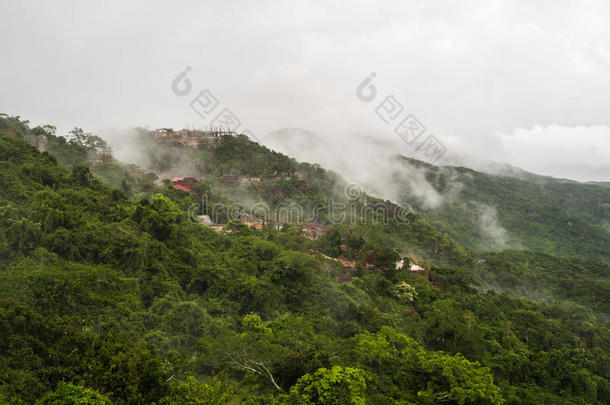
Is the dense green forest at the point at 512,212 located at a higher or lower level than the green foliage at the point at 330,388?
higher

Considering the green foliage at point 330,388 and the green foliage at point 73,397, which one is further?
the green foliage at point 330,388

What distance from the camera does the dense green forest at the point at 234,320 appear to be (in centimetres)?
769

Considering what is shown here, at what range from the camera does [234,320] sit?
13961mm

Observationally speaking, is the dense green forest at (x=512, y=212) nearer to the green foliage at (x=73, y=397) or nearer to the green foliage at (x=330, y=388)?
the green foliage at (x=330, y=388)

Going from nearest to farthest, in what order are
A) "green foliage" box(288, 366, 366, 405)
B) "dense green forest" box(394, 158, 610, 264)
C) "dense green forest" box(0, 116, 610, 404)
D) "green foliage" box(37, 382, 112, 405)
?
"green foliage" box(37, 382, 112, 405) < "dense green forest" box(0, 116, 610, 404) < "green foliage" box(288, 366, 366, 405) < "dense green forest" box(394, 158, 610, 264)

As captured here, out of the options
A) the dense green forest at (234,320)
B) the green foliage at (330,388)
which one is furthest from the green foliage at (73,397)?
the green foliage at (330,388)

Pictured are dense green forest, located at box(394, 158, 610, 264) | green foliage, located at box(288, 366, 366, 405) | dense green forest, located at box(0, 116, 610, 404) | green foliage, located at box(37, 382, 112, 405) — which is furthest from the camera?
dense green forest, located at box(394, 158, 610, 264)

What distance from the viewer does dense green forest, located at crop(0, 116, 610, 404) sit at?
7.69 m

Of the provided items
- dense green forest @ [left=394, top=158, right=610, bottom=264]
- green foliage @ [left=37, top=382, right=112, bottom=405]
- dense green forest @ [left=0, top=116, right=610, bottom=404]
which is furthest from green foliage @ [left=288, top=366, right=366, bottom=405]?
dense green forest @ [left=394, top=158, right=610, bottom=264]

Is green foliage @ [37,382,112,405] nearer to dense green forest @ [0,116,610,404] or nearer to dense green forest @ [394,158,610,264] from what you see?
dense green forest @ [0,116,610,404]

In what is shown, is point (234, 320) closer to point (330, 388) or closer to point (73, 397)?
point (330, 388)

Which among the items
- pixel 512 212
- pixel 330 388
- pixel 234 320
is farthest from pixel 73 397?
pixel 512 212

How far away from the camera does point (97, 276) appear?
38.5ft

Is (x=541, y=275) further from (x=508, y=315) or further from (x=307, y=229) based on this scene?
(x=307, y=229)
